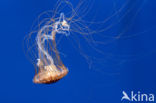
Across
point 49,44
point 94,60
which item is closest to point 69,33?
point 49,44

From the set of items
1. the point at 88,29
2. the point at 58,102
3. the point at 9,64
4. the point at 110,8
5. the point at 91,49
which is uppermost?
the point at 110,8

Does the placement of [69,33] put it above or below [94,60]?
above

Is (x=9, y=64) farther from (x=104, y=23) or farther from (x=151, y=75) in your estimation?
(x=151, y=75)

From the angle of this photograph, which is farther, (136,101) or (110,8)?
(136,101)

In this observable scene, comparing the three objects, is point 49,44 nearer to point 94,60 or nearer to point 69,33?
point 69,33

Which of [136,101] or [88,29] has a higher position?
[88,29]

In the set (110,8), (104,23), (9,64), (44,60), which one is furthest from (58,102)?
(110,8)

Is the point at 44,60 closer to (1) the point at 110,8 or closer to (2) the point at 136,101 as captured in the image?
(1) the point at 110,8

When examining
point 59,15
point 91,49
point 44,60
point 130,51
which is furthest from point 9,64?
point 130,51
